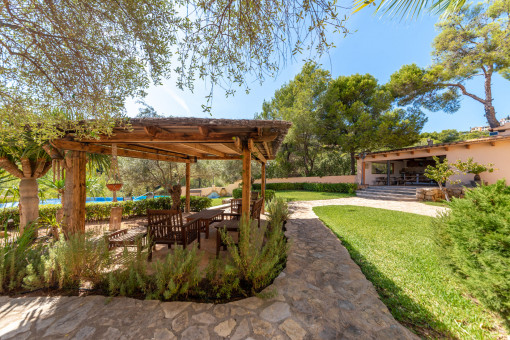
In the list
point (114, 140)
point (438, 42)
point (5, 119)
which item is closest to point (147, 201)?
point (114, 140)

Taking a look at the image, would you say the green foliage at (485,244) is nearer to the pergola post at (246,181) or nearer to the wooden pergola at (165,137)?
the wooden pergola at (165,137)

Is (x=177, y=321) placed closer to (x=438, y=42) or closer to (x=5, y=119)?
(x=5, y=119)

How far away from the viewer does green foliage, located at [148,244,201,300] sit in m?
2.44

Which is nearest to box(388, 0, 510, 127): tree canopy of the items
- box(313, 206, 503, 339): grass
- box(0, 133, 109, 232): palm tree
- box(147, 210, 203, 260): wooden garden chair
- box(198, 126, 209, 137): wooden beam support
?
box(313, 206, 503, 339): grass

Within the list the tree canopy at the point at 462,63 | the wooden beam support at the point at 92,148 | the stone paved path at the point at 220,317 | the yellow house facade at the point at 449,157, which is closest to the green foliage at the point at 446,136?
the tree canopy at the point at 462,63

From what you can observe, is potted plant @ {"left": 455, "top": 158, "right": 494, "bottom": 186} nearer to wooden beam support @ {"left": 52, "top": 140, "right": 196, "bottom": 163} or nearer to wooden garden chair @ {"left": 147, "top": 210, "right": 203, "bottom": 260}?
wooden garden chair @ {"left": 147, "top": 210, "right": 203, "bottom": 260}

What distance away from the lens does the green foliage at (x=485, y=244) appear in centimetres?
196

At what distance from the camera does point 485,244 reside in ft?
7.02

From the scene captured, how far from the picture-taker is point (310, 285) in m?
2.85

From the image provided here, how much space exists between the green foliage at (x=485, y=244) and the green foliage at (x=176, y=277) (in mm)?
3288

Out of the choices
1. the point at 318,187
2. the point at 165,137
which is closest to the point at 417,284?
the point at 165,137

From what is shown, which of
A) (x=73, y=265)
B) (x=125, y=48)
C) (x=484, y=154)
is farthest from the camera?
(x=484, y=154)

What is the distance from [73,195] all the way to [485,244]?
6440 mm

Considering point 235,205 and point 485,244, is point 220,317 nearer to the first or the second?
point 485,244
